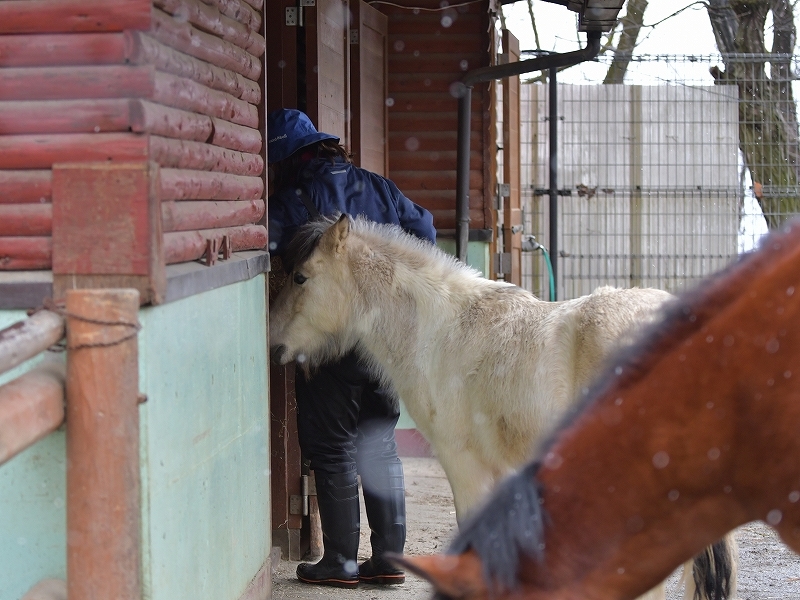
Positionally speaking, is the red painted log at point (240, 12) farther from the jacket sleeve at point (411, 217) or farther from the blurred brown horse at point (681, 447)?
the blurred brown horse at point (681, 447)

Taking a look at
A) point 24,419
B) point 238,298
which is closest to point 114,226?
point 24,419

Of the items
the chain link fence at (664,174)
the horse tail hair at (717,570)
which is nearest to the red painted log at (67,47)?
the horse tail hair at (717,570)

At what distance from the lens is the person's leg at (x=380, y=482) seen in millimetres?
4797

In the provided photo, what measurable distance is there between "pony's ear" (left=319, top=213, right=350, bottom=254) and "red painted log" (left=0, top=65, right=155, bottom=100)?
197 centimetres

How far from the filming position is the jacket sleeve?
5180 mm

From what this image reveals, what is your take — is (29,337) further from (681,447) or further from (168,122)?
(681,447)

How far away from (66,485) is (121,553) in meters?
0.24

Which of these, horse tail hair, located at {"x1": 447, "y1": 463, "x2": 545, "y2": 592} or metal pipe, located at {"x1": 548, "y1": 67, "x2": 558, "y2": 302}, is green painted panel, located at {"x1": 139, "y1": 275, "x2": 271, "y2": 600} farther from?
metal pipe, located at {"x1": 548, "y1": 67, "x2": 558, "y2": 302}

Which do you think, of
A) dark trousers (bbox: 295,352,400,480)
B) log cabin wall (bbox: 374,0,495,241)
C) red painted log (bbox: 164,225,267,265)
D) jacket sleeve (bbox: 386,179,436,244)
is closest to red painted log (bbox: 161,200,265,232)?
red painted log (bbox: 164,225,267,265)

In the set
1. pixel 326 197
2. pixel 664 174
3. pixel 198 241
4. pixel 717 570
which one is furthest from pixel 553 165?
pixel 198 241

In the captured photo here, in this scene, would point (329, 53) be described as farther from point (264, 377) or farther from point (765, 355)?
point (765, 355)

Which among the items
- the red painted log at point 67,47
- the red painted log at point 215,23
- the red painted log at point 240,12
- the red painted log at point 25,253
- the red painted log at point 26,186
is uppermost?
the red painted log at point 240,12

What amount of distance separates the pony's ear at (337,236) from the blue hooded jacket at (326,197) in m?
0.25

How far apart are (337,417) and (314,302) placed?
0.61m
